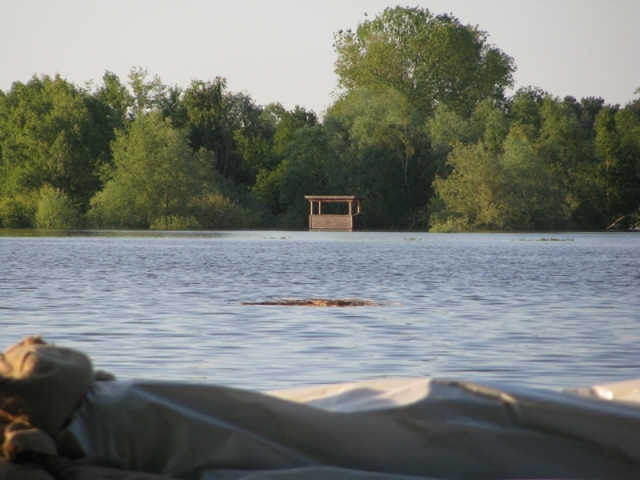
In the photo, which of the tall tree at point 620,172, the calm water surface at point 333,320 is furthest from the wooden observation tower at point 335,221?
the calm water surface at point 333,320

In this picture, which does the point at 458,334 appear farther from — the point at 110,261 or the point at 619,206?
the point at 619,206

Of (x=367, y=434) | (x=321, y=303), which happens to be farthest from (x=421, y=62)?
(x=367, y=434)

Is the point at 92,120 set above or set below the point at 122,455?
above

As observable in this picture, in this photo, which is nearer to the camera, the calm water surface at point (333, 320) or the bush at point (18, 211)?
the calm water surface at point (333, 320)

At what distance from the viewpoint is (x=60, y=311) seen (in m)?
16.5

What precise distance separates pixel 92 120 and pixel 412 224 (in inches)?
1133

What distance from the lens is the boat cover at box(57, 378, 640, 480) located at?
3.95 metres

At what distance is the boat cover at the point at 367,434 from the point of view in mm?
3949

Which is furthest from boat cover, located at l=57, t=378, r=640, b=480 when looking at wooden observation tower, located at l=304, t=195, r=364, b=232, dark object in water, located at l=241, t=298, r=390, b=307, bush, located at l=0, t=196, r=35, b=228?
bush, located at l=0, t=196, r=35, b=228

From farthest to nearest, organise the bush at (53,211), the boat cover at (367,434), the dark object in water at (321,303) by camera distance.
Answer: the bush at (53,211) → the dark object in water at (321,303) → the boat cover at (367,434)

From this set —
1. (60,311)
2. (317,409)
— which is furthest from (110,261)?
(317,409)

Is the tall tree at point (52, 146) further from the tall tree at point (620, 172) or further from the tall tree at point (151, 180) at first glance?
the tall tree at point (620, 172)

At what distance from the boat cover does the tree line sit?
233ft

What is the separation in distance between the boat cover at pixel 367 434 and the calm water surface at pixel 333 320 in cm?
491
